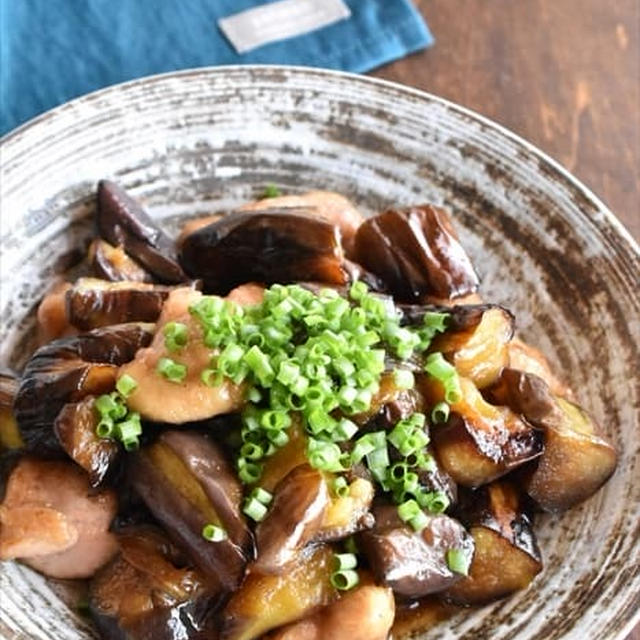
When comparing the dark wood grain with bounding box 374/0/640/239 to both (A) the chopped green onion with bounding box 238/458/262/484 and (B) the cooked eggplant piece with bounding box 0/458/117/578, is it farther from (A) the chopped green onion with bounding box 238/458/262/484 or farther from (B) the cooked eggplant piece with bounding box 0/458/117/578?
(B) the cooked eggplant piece with bounding box 0/458/117/578

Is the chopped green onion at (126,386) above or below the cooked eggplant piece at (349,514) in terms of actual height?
above

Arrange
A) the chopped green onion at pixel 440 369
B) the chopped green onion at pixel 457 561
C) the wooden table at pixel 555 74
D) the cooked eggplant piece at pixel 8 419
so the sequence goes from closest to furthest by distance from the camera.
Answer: the chopped green onion at pixel 457 561 → the chopped green onion at pixel 440 369 → the cooked eggplant piece at pixel 8 419 → the wooden table at pixel 555 74

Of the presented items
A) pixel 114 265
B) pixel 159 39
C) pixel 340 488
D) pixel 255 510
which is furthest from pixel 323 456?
pixel 159 39

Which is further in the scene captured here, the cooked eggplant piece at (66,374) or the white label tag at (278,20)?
the white label tag at (278,20)

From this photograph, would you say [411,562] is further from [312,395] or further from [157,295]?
[157,295]

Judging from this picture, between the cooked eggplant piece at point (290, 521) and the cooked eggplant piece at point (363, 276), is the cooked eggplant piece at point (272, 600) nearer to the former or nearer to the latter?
the cooked eggplant piece at point (290, 521)

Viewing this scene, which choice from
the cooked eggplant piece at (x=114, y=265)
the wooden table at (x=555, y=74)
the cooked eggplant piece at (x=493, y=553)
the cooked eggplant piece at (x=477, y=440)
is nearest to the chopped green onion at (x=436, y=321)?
the cooked eggplant piece at (x=477, y=440)

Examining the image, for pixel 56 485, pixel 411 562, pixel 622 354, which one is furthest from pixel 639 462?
pixel 56 485

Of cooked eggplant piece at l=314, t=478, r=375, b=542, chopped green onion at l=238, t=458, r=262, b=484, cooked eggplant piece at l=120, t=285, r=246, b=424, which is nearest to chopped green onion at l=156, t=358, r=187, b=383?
cooked eggplant piece at l=120, t=285, r=246, b=424
